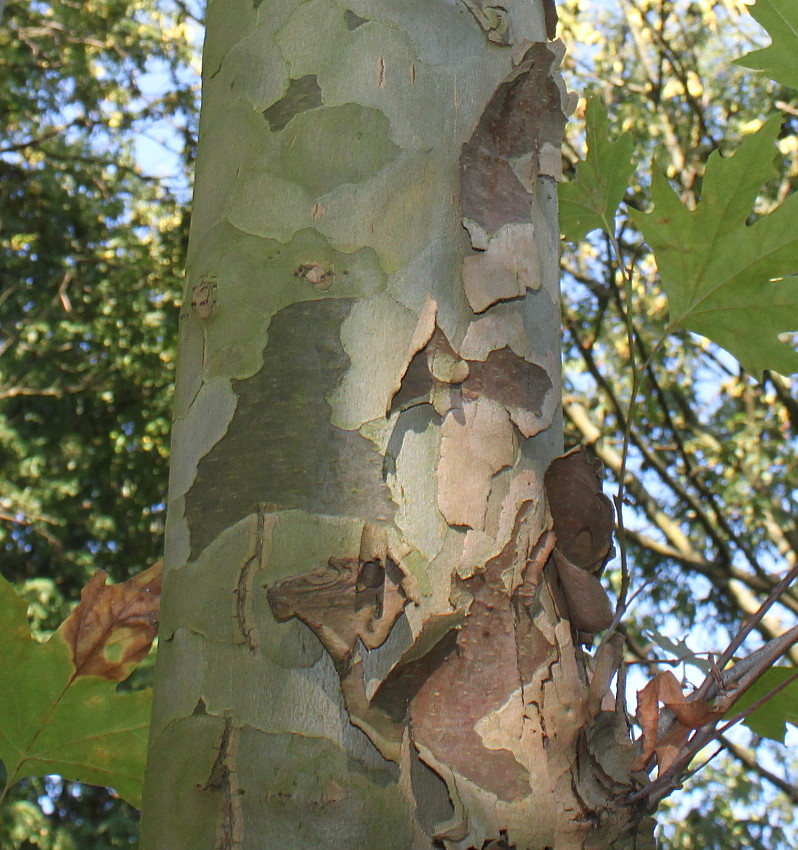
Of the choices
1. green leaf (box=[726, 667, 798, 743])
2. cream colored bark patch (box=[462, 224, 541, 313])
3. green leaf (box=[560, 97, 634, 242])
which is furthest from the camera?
green leaf (box=[560, 97, 634, 242])

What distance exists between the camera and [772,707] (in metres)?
0.66

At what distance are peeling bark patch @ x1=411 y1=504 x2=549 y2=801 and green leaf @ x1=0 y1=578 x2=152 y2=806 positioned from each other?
35 cm

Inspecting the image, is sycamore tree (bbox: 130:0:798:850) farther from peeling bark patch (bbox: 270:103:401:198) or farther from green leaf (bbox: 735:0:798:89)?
green leaf (bbox: 735:0:798:89)

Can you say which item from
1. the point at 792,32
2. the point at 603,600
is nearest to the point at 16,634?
the point at 603,600

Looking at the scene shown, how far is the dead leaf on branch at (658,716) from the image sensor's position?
505 mm

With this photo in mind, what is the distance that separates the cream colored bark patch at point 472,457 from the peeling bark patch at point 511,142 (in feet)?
0.41

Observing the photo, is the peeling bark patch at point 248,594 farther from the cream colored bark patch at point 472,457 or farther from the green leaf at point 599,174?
the green leaf at point 599,174

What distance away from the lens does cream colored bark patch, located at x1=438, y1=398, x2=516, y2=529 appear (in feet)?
1.61

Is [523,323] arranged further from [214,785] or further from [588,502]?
[214,785]

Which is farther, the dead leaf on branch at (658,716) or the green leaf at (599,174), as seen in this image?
the green leaf at (599,174)

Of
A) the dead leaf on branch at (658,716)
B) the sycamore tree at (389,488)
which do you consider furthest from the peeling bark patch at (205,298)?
the dead leaf on branch at (658,716)

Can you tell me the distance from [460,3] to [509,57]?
0.05 m

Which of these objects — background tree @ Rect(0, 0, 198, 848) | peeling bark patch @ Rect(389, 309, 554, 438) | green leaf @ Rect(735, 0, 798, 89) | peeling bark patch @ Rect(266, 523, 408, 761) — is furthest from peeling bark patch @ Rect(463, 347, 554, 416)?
background tree @ Rect(0, 0, 198, 848)

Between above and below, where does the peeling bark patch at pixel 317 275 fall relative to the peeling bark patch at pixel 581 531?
above
